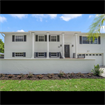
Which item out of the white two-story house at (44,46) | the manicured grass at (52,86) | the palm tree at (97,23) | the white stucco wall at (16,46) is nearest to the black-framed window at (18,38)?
the white two-story house at (44,46)

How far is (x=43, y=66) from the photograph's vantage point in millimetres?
7129

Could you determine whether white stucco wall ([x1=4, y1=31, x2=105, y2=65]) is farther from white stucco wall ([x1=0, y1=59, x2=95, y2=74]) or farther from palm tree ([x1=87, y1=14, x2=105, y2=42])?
palm tree ([x1=87, y1=14, x2=105, y2=42])

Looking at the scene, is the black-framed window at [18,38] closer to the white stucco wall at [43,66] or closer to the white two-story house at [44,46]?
the white two-story house at [44,46]

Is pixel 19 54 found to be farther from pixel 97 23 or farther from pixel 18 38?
pixel 97 23

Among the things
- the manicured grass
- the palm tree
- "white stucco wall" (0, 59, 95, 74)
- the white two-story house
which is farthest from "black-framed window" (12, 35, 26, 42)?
the palm tree

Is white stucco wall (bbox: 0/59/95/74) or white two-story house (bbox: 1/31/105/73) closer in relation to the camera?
white stucco wall (bbox: 0/59/95/74)

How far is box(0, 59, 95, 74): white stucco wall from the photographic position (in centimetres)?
697

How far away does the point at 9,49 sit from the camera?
10.7 metres

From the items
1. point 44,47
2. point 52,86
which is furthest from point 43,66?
point 44,47
